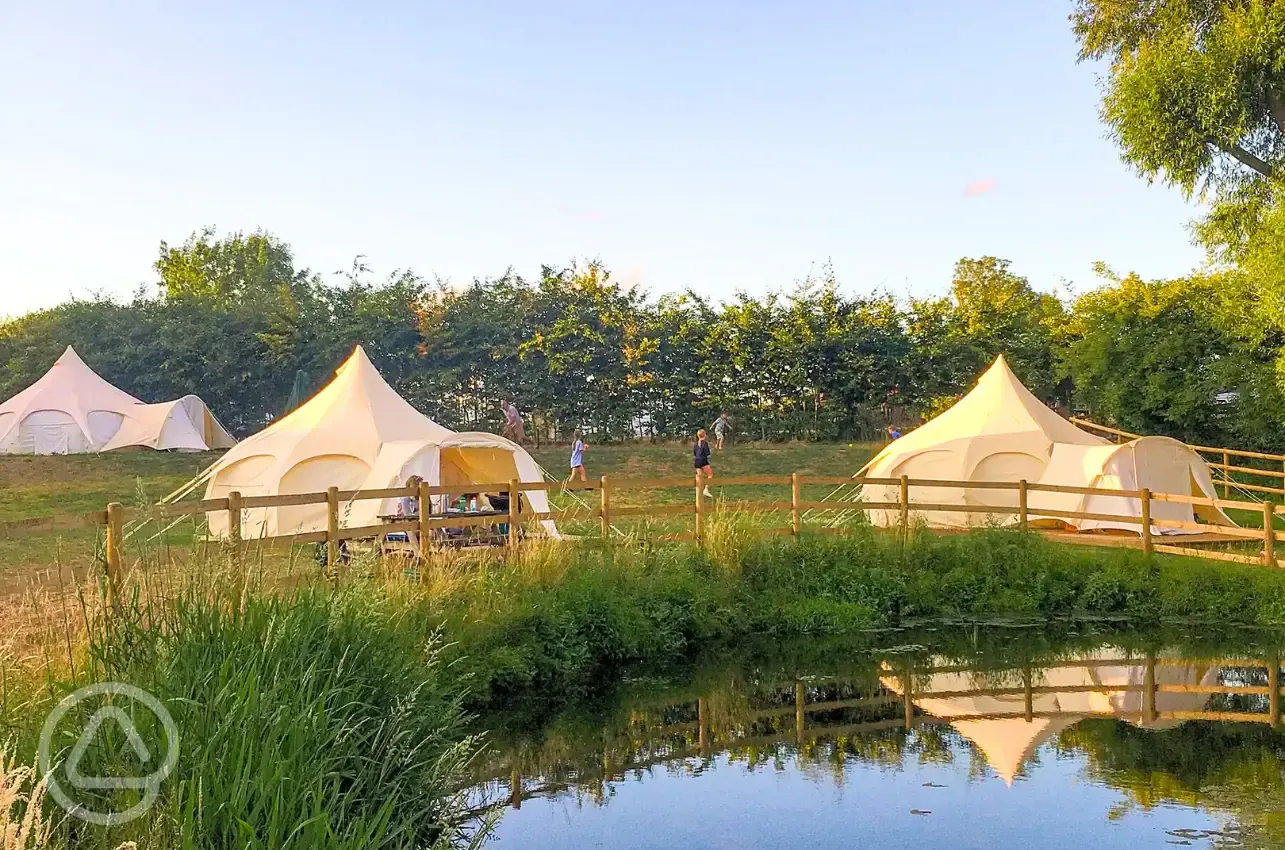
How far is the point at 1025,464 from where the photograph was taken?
17828mm

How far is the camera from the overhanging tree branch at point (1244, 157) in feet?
55.5

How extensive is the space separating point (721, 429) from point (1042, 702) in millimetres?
19099

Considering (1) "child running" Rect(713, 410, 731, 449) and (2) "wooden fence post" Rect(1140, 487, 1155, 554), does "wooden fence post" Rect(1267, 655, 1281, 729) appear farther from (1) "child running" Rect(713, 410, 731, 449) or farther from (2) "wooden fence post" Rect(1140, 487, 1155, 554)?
(1) "child running" Rect(713, 410, 731, 449)

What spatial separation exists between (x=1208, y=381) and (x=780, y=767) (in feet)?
63.3

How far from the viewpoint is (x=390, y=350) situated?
31.7 meters

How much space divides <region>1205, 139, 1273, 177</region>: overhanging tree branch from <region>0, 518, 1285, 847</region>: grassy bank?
25.0 feet

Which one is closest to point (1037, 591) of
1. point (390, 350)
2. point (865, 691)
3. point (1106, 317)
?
point (865, 691)

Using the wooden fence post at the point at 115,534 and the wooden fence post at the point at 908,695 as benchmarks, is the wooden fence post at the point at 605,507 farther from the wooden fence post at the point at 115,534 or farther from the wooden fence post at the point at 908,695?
the wooden fence post at the point at 115,534

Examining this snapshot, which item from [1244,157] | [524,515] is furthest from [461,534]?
[1244,157]

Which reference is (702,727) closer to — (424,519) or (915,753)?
(915,753)

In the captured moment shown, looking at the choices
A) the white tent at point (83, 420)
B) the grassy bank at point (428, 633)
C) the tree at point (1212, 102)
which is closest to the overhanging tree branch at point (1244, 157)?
the tree at point (1212, 102)

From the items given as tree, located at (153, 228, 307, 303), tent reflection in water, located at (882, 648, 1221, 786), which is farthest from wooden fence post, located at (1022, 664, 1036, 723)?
tree, located at (153, 228, 307, 303)

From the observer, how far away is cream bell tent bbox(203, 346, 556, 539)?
1514 centimetres

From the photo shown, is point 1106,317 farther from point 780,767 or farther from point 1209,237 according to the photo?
point 780,767
